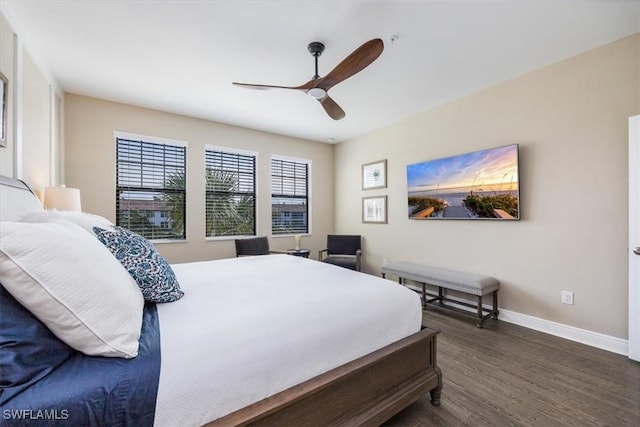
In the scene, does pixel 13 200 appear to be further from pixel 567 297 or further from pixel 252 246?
pixel 567 297

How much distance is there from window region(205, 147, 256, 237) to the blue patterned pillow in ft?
9.73

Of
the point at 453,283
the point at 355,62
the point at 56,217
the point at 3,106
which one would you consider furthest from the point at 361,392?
the point at 3,106

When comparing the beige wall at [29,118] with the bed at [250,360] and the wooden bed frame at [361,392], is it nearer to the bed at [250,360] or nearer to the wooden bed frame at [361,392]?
the bed at [250,360]

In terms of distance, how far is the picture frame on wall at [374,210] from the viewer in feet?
15.2

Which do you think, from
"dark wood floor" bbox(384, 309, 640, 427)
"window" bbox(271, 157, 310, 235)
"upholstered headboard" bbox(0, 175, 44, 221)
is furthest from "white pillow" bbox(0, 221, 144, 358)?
"window" bbox(271, 157, 310, 235)

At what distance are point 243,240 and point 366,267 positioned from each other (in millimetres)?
2219

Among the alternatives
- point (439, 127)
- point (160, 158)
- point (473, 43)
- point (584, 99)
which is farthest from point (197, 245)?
point (584, 99)

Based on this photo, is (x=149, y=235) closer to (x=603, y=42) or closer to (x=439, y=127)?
(x=439, y=127)

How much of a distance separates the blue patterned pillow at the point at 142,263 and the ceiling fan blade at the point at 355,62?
176 cm

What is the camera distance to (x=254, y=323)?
1228 millimetres

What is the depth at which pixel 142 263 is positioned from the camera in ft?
4.56

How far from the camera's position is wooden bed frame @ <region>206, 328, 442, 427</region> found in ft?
3.69

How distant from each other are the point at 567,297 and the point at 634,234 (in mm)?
811

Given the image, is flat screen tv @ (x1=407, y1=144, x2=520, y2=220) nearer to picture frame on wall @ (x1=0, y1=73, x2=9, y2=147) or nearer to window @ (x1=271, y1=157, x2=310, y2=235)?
window @ (x1=271, y1=157, x2=310, y2=235)
